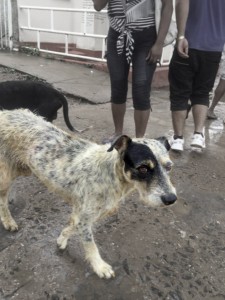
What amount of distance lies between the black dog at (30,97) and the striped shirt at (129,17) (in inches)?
38.4

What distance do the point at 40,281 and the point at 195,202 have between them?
1.81 meters

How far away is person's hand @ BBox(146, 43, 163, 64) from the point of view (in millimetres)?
3789

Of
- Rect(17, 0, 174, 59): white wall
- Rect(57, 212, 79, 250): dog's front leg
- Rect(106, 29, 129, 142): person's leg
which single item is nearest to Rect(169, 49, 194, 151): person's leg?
Rect(106, 29, 129, 142): person's leg

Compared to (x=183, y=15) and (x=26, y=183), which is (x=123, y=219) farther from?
(x=183, y=15)

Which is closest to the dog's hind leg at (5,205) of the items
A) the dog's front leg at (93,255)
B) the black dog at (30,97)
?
the dog's front leg at (93,255)

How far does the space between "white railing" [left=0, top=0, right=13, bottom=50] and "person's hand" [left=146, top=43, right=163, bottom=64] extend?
22.8 ft

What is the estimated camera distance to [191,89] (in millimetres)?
4371

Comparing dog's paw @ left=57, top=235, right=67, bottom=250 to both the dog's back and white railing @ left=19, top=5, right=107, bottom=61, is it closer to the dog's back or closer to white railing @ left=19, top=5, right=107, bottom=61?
the dog's back

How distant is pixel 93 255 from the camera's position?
8.47ft

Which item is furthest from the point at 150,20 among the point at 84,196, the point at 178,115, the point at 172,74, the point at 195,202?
the point at 84,196

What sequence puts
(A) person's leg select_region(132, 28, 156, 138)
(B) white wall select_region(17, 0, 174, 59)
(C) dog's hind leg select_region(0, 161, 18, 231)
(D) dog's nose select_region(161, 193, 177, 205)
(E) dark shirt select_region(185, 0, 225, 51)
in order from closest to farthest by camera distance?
1. (D) dog's nose select_region(161, 193, 177, 205)
2. (C) dog's hind leg select_region(0, 161, 18, 231)
3. (A) person's leg select_region(132, 28, 156, 138)
4. (E) dark shirt select_region(185, 0, 225, 51)
5. (B) white wall select_region(17, 0, 174, 59)

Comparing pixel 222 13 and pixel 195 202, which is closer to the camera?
pixel 195 202

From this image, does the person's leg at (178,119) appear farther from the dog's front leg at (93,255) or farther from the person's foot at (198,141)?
the dog's front leg at (93,255)

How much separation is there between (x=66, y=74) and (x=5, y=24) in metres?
3.12
